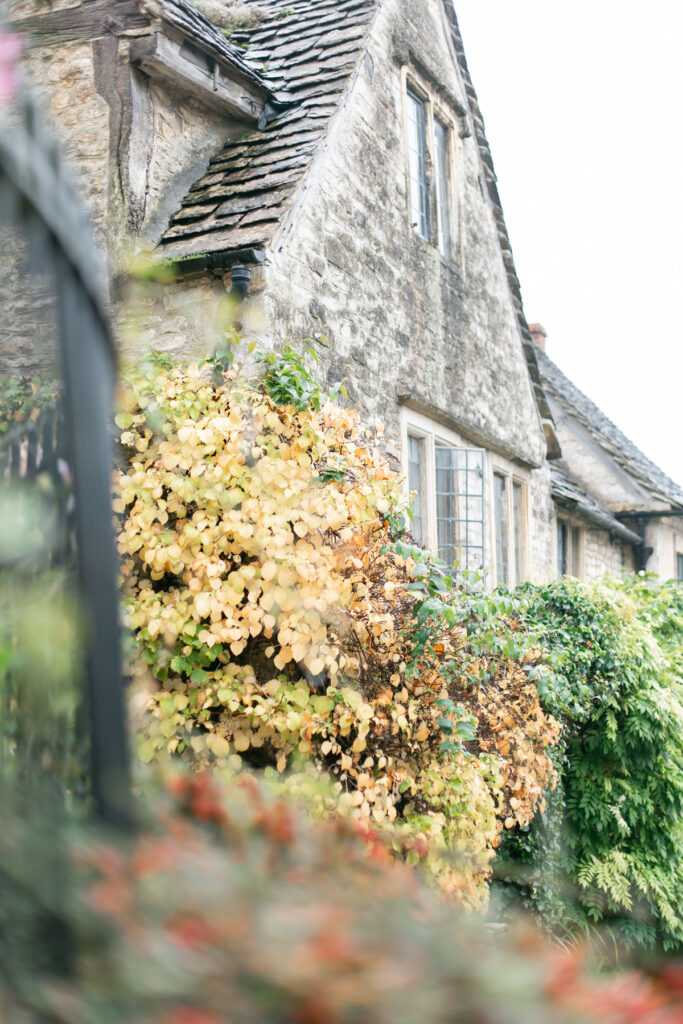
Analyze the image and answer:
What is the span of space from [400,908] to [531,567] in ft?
32.9

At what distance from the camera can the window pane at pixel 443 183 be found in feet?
29.9

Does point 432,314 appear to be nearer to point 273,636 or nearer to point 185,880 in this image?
point 273,636

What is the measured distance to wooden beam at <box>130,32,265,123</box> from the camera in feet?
19.5

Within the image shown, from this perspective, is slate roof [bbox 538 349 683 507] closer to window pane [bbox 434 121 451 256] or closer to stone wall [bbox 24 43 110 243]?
window pane [bbox 434 121 451 256]

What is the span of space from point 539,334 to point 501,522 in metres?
10.1

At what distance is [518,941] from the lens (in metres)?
1.19

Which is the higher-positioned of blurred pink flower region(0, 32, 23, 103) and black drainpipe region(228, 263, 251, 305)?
black drainpipe region(228, 263, 251, 305)

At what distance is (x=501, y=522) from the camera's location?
34.7ft

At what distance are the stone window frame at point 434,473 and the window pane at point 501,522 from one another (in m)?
0.05

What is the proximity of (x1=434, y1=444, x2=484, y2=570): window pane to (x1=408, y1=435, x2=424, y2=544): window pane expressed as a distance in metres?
0.18

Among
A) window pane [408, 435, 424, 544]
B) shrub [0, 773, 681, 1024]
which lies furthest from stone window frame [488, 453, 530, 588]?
shrub [0, 773, 681, 1024]

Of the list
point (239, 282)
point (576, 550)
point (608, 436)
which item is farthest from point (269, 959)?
point (608, 436)

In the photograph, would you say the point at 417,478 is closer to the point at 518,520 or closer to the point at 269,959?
the point at 518,520

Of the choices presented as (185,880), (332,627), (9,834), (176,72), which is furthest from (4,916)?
(176,72)
